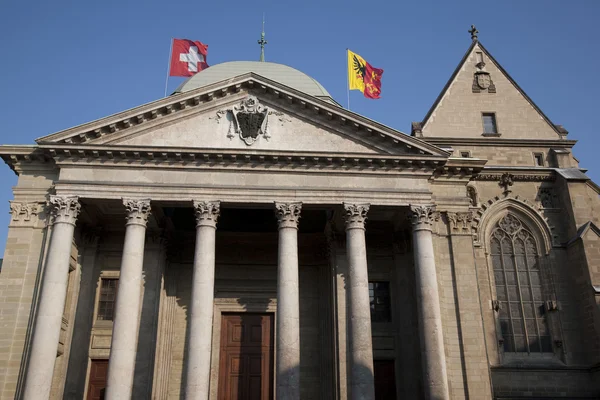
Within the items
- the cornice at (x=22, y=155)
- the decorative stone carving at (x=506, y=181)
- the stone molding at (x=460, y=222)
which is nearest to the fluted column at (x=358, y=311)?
the stone molding at (x=460, y=222)

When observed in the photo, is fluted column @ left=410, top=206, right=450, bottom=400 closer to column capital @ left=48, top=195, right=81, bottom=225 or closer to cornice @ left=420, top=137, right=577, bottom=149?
cornice @ left=420, top=137, right=577, bottom=149

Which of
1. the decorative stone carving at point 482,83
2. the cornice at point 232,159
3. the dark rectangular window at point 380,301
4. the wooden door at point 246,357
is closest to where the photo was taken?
the cornice at point 232,159

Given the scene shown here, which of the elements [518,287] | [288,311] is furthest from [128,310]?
[518,287]

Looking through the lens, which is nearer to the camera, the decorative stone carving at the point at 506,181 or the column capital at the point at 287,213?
the column capital at the point at 287,213

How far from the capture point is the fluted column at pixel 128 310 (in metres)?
19.2

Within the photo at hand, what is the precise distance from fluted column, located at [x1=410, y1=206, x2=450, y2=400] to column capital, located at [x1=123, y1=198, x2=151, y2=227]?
10.6 meters

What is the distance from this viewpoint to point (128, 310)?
66.1ft

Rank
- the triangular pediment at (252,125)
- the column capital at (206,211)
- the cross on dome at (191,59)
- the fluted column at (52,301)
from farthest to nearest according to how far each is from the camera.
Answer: the cross on dome at (191,59)
the triangular pediment at (252,125)
the column capital at (206,211)
the fluted column at (52,301)

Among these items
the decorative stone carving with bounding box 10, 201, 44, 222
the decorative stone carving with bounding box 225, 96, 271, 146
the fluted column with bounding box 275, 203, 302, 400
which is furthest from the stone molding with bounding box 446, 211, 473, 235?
the decorative stone carving with bounding box 10, 201, 44, 222

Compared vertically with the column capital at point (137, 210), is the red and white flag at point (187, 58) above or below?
above

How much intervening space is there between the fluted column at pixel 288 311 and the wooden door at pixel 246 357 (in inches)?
243

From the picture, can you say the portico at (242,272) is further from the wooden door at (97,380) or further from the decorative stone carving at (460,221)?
the decorative stone carving at (460,221)

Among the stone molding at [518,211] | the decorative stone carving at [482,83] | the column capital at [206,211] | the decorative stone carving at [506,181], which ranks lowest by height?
the column capital at [206,211]

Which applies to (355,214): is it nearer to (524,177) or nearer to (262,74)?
(524,177)
